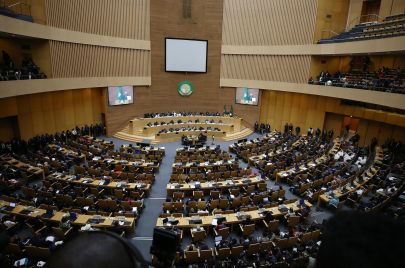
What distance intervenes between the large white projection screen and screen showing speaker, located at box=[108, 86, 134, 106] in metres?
4.37

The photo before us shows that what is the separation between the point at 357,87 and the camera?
62.1ft

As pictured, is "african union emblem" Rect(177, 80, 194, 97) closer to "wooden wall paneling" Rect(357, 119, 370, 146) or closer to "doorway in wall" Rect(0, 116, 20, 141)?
"doorway in wall" Rect(0, 116, 20, 141)

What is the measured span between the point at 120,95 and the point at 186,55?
743 centimetres

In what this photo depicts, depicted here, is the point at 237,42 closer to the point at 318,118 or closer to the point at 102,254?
the point at 318,118

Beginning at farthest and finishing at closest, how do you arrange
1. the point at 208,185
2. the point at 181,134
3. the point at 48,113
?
the point at 181,134 → the point at 48,113 → the point at 208,185

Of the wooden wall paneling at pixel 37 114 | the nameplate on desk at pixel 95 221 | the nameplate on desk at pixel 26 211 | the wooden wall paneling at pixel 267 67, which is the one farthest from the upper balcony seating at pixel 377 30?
the wooden wall paneling at pixel 37 114

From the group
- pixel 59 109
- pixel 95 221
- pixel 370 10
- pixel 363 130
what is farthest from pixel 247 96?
pixel 95 221

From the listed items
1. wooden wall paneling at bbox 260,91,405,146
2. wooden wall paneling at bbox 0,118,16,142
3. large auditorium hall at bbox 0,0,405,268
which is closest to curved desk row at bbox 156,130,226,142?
large auditorium hall at bbox 0,0,405,268

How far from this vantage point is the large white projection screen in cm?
2614

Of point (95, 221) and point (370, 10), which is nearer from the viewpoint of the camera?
point (95, 221)

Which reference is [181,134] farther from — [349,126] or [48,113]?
[349,126]

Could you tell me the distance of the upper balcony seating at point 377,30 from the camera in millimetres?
16778

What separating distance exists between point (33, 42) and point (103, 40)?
17.3ft

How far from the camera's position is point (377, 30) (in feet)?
60.2
